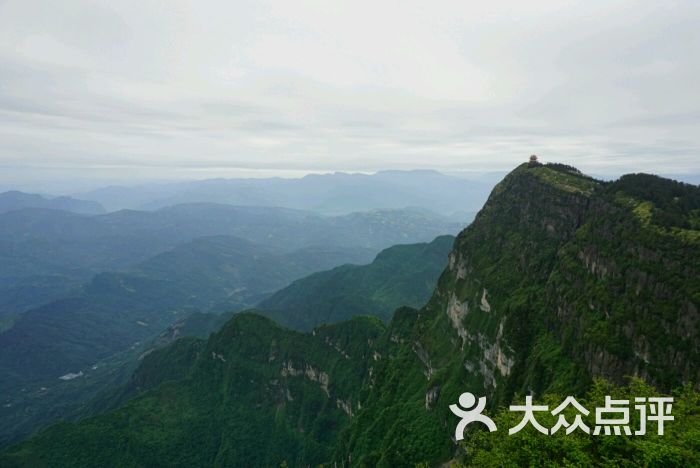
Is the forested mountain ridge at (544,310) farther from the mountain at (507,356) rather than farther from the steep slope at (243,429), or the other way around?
the steep slope at (243,429)

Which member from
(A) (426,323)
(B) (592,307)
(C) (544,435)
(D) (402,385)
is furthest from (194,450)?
(C) (544,435)

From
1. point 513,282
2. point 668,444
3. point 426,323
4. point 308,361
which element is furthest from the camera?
point 308,361

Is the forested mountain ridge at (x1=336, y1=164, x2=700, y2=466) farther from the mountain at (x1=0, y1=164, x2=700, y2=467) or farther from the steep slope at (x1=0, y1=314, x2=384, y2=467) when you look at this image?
the steep slope at (x1=0, y1=314, x2=384, y2=467)

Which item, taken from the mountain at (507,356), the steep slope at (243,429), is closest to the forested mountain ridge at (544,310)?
the mountain at (507,356)

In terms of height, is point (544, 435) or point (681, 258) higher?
point (681, 258)

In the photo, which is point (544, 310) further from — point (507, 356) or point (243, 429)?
point (243, 429)

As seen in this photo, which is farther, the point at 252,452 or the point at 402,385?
the point at 252,452

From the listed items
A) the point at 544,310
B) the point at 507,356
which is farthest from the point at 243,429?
the point at 544,310

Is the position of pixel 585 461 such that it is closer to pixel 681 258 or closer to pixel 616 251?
pixel 681 258

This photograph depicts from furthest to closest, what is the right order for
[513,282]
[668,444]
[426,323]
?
[426,323] → [513,282] → [668,444]
